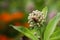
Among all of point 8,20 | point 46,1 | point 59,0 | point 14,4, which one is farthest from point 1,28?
point 59,0

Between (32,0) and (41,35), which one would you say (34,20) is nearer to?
(41,35)

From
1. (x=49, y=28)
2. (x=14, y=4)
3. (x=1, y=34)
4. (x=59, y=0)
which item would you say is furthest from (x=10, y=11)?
(x=49, y=28)

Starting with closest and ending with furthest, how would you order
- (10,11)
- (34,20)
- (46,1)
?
(34,20) < (46,1) < (10,11)

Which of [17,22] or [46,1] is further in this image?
[17,22]

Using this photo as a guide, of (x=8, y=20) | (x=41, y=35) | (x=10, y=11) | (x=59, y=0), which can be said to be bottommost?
(x=41, y=35)

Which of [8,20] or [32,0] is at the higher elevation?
[32,0]

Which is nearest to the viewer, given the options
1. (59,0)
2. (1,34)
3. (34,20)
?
(34,20)

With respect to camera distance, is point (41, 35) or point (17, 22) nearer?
point (41, 35)

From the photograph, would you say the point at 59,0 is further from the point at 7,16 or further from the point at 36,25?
the point at 36,25

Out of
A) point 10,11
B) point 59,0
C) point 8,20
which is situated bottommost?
point 59,0
